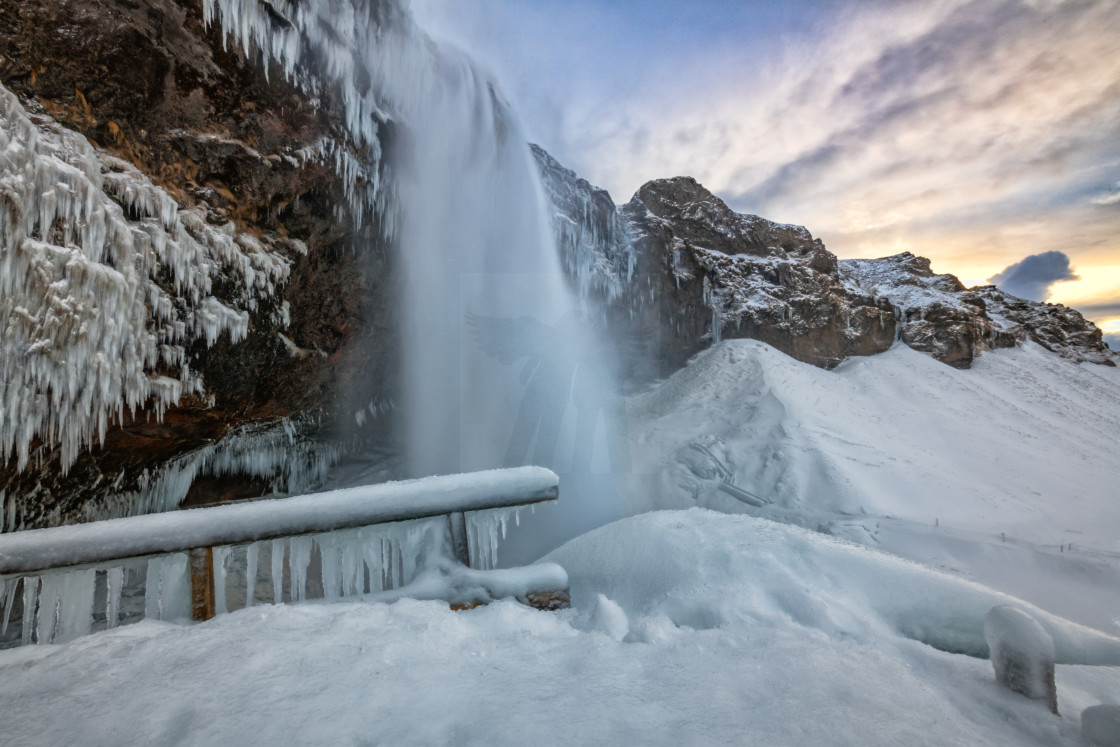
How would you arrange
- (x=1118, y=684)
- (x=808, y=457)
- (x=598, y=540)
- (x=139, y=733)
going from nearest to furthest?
(x=139, y=733) < (x=1118, y=684) < (x=598, y=540) < (x=808, y=457)

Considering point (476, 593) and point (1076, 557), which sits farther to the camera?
point (1076, 557)

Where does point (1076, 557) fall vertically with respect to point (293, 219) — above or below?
below

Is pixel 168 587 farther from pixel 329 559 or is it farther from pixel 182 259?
pixel 182 259

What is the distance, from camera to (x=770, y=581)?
2678 mm

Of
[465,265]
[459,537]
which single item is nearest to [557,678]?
[459,537]

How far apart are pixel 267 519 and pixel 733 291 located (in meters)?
17.5

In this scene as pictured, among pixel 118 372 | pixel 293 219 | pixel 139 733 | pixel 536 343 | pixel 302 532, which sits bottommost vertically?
pixel 139 733

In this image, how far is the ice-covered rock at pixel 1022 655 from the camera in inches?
61.4

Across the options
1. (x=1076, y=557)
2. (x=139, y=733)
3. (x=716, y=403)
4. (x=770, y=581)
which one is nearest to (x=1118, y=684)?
(x=770, y=581)

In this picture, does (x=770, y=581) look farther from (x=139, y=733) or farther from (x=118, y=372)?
(x=118, y=372)

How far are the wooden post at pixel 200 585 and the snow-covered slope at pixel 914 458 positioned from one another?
8653 millimetres

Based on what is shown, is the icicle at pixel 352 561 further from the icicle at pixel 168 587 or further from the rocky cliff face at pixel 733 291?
the rocky cliff face at pixel 733 291

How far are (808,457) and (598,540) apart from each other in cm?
816

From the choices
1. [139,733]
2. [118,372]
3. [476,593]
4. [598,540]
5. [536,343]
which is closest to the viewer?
[139,733]
